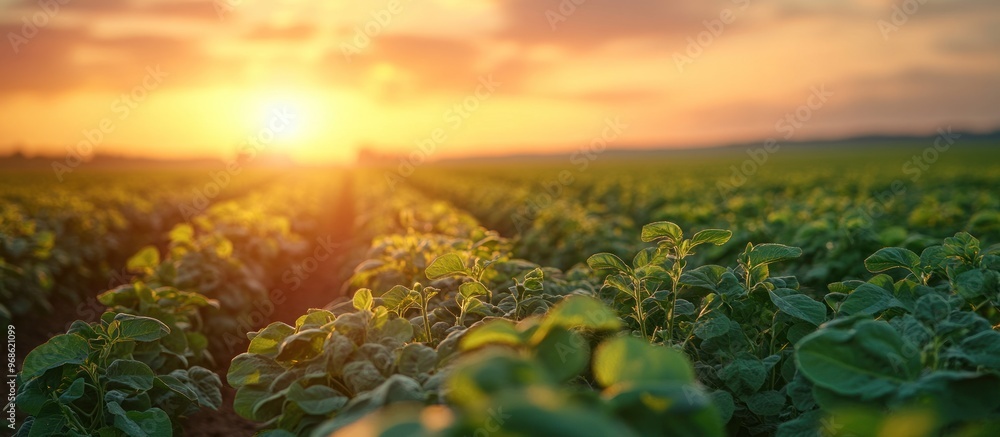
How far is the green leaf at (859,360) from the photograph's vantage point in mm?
1436

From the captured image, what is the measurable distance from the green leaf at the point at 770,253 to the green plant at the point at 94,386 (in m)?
2.16

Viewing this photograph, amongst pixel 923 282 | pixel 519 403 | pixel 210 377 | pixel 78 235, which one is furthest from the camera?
pixel 78 235

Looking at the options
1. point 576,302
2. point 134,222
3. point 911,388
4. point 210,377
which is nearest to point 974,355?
point 911,388

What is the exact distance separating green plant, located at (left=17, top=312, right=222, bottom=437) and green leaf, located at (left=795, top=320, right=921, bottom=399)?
7.01 ft

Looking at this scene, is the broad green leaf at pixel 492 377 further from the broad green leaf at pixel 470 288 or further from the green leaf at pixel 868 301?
the green leaf at pixel 868 301

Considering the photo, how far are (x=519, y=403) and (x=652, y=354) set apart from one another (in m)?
0.42

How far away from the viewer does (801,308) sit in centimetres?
215

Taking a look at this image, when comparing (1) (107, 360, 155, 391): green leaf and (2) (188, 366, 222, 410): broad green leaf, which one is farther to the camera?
(2) (188, 366, 222, 410): broad green leaf

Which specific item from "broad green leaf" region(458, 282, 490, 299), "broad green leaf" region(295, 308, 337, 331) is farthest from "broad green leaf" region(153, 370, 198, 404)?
"broad green leaf" region(458, 282, 490, 299)

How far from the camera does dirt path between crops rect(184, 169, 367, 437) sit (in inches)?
185

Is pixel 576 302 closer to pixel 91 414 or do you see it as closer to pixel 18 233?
pixel 91 414

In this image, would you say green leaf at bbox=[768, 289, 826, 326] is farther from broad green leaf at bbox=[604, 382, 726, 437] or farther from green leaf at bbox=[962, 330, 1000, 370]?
broad green leaf at bbox=[604, 382, 726, 437]

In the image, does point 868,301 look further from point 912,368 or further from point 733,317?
point 912,368

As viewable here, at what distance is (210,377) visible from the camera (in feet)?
9.27
